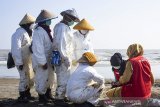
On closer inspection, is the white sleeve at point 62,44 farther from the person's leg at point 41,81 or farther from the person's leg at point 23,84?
the person's leg at point 23,84

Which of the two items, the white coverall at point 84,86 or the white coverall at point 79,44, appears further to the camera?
the white coverall at point 79,44

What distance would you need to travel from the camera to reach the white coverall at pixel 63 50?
8438 millimetres

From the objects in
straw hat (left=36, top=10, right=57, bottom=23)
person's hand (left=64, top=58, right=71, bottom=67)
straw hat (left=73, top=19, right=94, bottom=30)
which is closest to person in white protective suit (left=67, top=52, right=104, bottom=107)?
person's hand (left=64, top=58, right=71, bottom=67)

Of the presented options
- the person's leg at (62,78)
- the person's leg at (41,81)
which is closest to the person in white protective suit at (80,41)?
the person's leg at (62,78)

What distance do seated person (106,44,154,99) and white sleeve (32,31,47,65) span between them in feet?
5.88

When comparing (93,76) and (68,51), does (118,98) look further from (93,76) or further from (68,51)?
(68,51)

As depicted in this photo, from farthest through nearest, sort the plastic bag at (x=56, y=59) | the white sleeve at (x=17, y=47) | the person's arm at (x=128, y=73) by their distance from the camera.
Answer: the white sleeve at (x=17, y=47) → the plastic bag at (x=56, y=59) → the person's arm at (x=128, y=73)

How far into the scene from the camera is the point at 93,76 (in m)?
7.75

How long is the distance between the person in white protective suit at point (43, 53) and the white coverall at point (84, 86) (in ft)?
3.03

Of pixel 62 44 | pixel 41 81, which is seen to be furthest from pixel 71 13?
pixel 41 81

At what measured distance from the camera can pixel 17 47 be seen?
8.83 meters

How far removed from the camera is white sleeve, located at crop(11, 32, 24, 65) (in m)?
8.83

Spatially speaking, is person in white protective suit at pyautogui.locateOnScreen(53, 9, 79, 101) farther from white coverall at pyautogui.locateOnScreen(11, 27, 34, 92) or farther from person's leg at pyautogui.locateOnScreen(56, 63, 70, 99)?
white coverall at pyautogui.locateOnScreen(11, 27, 34, 92)

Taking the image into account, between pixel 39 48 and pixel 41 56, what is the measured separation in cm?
18
